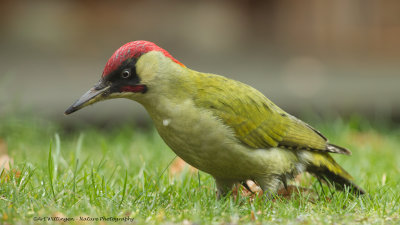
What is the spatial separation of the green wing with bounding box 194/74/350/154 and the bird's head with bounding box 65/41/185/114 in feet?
1.15

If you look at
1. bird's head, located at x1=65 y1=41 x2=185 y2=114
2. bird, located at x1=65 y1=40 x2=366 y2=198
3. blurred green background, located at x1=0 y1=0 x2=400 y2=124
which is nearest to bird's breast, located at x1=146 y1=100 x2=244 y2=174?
bird, located at x1=65 y1=40 x2=366 y2=198

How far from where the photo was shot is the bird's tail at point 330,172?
436cm

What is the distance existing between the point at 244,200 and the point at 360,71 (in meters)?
6.17

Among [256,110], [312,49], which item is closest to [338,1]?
[312,49]

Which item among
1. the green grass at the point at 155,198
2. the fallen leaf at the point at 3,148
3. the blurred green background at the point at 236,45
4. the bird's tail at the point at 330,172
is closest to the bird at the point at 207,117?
the bird's tail at the point at 330,172

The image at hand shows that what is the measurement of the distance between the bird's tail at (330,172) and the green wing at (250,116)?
97mm

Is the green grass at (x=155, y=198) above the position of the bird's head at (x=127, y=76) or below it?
below

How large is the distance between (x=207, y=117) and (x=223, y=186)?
603 mm

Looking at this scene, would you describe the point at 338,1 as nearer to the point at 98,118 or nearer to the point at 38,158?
the point at 98,118

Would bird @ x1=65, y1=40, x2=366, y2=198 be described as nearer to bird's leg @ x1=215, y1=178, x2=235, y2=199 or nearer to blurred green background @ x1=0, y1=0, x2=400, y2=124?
bird's leg @ x1=215, y1=178, x2=235, y2=199

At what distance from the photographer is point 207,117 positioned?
380cm

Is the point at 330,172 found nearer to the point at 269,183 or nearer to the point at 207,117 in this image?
the point at 269,183

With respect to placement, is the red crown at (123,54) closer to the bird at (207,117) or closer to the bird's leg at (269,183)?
the bird at (207,117)

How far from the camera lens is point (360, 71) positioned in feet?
31.2
